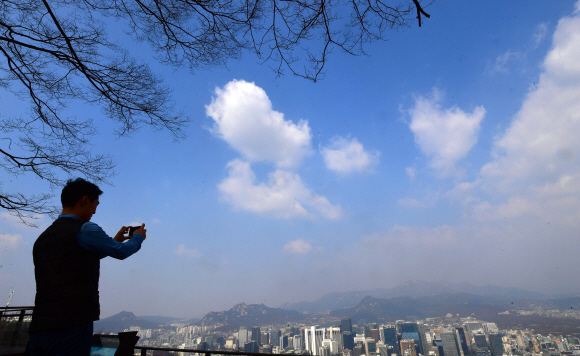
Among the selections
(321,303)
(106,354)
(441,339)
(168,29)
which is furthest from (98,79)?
(321,303)

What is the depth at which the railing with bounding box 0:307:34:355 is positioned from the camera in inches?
155

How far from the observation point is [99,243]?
1.19m

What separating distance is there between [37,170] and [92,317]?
3.67 m

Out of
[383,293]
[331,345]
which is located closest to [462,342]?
[331,345]

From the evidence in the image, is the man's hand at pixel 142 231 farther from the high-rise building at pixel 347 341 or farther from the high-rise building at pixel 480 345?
the high-rise building at pixel 480 345

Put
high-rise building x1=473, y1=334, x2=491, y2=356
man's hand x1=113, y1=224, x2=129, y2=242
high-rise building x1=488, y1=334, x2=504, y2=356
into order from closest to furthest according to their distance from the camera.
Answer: man's hand x1=113, y1=224, x2=129, y2=242, high-rise building x1=488, y1=334, x2=504, y2=356, high-rise building x1=473, y1=334, x2=491, y2=356

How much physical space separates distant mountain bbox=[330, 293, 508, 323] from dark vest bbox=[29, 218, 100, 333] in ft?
151

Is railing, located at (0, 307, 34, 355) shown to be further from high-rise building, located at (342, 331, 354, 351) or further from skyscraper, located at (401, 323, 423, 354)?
skyscraper, located at (401, 323, 423, 354)

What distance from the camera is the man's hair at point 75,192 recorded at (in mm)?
1339

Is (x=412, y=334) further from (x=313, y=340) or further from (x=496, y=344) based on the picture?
(x=313, y=340)

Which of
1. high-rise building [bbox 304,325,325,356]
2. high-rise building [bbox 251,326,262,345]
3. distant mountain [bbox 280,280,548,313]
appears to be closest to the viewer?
high-rise building [bbox 251,326,262,345]

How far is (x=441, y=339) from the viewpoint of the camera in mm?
22312

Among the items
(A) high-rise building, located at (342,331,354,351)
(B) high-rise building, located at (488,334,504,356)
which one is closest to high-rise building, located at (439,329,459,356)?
(B) high-rise building, located at (488,334,504,356)

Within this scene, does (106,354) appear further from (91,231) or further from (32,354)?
(91,231)
